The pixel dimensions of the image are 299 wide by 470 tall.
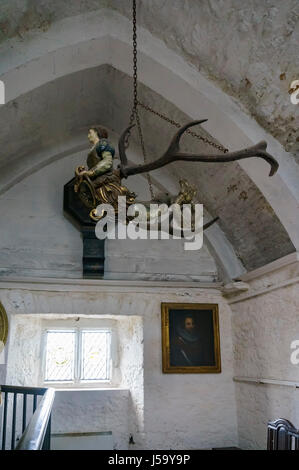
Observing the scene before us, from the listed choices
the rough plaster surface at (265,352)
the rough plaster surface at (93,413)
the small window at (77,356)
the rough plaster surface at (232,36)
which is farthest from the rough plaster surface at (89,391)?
the rough plaster surface at (232,36)

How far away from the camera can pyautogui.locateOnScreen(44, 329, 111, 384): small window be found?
547 cm

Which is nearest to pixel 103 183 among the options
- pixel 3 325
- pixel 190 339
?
pixel 3 325

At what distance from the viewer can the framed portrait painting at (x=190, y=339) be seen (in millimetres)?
5301

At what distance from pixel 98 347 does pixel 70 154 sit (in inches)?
98.6

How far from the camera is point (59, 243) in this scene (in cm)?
534

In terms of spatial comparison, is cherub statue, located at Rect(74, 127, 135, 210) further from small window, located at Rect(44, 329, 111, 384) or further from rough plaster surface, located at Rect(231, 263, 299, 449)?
small window, located at Rect(44, 329, 111, 384)

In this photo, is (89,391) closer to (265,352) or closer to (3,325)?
(3,325)

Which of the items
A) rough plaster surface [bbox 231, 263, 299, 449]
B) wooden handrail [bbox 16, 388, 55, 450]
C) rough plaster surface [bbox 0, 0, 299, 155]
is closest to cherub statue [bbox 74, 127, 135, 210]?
wooden handrail [bbox 16, 388, 55, 450]

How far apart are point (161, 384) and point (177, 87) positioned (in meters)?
3.32

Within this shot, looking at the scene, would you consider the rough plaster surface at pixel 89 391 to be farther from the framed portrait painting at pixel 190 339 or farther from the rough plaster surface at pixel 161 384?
the framed portrait painting at pixel 190 339

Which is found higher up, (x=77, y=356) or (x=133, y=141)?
(x=133, y=141)

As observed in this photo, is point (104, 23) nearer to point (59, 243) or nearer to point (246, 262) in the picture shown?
point (59, 243)

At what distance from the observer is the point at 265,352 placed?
483 centimetres

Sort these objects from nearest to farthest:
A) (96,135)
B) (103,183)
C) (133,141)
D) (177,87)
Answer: (103,183) → (96,135) → (177,87) → (133,141)
